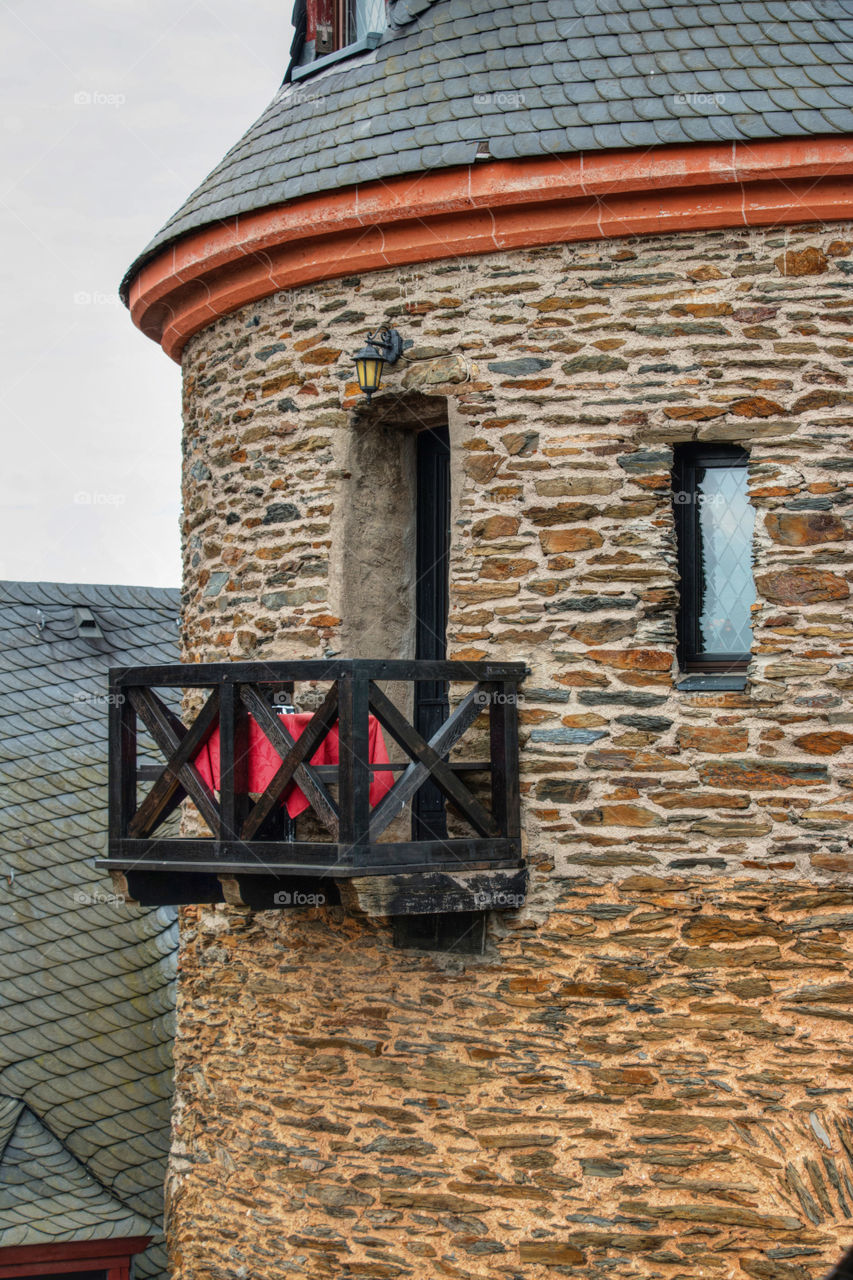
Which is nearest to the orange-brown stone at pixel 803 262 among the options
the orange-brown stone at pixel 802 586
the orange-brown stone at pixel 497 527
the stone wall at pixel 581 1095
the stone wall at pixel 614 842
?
the stone wall at pixel 614 842

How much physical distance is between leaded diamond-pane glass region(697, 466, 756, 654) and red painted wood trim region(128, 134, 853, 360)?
1.10 meters

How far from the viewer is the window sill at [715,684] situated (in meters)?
6.40

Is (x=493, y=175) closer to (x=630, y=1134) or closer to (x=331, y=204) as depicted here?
(x=331, y=204)

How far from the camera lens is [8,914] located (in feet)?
33.6

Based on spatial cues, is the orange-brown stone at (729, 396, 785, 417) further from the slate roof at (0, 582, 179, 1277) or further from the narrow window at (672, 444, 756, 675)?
the slate roof at (0, 582, 179, 1277)

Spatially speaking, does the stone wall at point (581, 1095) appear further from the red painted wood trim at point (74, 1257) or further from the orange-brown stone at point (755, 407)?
the orange-brown stone at point (755, 407)

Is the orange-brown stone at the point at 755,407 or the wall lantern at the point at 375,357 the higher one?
the wall lantern at the point at 375,357

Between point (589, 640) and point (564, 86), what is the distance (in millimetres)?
2483

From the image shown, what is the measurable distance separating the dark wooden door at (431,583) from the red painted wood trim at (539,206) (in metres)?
1.00

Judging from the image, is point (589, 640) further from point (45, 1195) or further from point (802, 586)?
point (45, 1195)

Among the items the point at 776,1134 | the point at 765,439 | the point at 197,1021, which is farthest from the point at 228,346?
the point at 776,1134

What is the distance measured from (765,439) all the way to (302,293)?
2.39 m

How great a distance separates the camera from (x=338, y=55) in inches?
318

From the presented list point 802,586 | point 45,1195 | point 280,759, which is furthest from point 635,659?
point 45,1195
